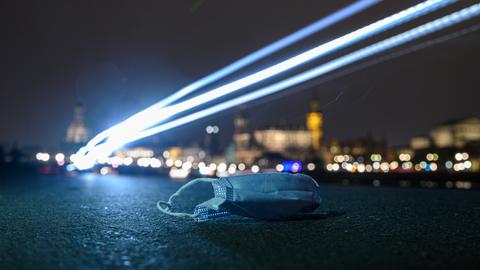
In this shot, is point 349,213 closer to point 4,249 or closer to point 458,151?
point 4,249

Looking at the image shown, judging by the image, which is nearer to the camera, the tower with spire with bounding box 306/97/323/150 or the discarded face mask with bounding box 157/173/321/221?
the discarded face mask with bounding box 157/173/321/221

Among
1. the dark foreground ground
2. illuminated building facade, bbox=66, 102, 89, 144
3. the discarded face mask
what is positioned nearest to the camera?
the dark foreground ground

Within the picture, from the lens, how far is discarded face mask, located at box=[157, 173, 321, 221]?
299 inches

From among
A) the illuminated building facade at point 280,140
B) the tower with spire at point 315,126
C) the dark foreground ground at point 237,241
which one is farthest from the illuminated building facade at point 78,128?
the dark foreground ground at point 237,241

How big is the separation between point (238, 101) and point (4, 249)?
15990 millimetres

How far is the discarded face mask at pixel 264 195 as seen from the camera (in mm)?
7594

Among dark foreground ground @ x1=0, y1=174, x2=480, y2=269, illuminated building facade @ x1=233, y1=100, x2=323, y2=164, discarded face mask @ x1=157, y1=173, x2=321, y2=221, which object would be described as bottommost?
dark foreground ground @ x1=0, y1=174, x2=480, y2=269

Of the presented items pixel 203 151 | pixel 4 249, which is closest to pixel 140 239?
pixel 4 249

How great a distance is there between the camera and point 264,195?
763 cm

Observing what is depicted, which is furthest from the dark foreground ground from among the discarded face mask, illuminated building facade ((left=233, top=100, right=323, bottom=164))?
illuminated building facade ((left=233, top=100, right=323, bottom=164))

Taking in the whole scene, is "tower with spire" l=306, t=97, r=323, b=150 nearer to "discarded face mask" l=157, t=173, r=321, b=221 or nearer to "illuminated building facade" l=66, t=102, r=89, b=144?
"illuminated building facade" l=66, t=102, r=89, b=144

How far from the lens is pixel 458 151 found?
11238cm

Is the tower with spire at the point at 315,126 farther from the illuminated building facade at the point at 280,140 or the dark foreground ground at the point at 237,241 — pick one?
the dark foreground ground at the point at 237,241

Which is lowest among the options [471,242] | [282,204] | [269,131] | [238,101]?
[471,242]
